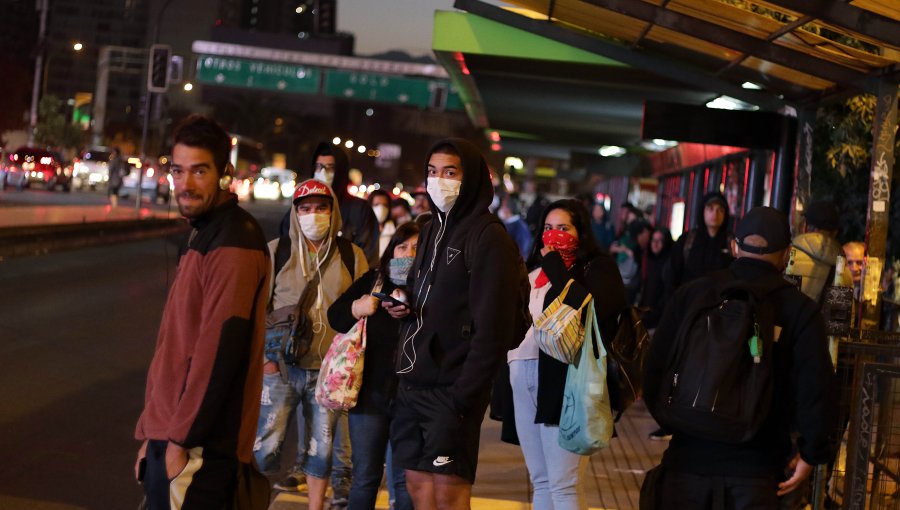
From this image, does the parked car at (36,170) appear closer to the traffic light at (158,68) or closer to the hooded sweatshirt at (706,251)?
the traffic light at (158,68)

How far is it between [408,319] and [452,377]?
370 mm

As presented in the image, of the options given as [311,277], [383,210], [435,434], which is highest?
[383,210]

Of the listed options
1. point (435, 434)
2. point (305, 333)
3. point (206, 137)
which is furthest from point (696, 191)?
point (206, 137)

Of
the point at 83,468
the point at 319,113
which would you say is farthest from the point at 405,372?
the point at 319,113

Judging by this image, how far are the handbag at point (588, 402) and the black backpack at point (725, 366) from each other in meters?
1.11

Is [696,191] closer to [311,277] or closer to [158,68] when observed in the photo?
[311,277]

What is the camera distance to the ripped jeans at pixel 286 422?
20.9 feet

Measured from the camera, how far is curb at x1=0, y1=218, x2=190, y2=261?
2323cm

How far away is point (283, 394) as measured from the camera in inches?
253

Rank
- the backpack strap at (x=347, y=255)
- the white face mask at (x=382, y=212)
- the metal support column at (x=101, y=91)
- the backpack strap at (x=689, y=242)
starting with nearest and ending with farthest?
the backpack strap at (x=347, y=255) → the backpack strap at (x=689, y=242) → the white face mask at (x=382, y=212) → the metal support column at (x=101, y=91)

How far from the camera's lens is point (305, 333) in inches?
252

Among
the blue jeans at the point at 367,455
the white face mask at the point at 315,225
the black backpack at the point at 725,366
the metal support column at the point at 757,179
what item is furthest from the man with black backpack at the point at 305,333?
the metal support column at the point at 757,179

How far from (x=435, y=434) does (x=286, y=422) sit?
1.93 m

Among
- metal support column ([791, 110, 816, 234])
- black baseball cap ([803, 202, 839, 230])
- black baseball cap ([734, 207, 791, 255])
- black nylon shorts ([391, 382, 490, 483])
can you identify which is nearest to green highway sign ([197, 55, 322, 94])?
metal support column ([791, 110, 816, 234])
